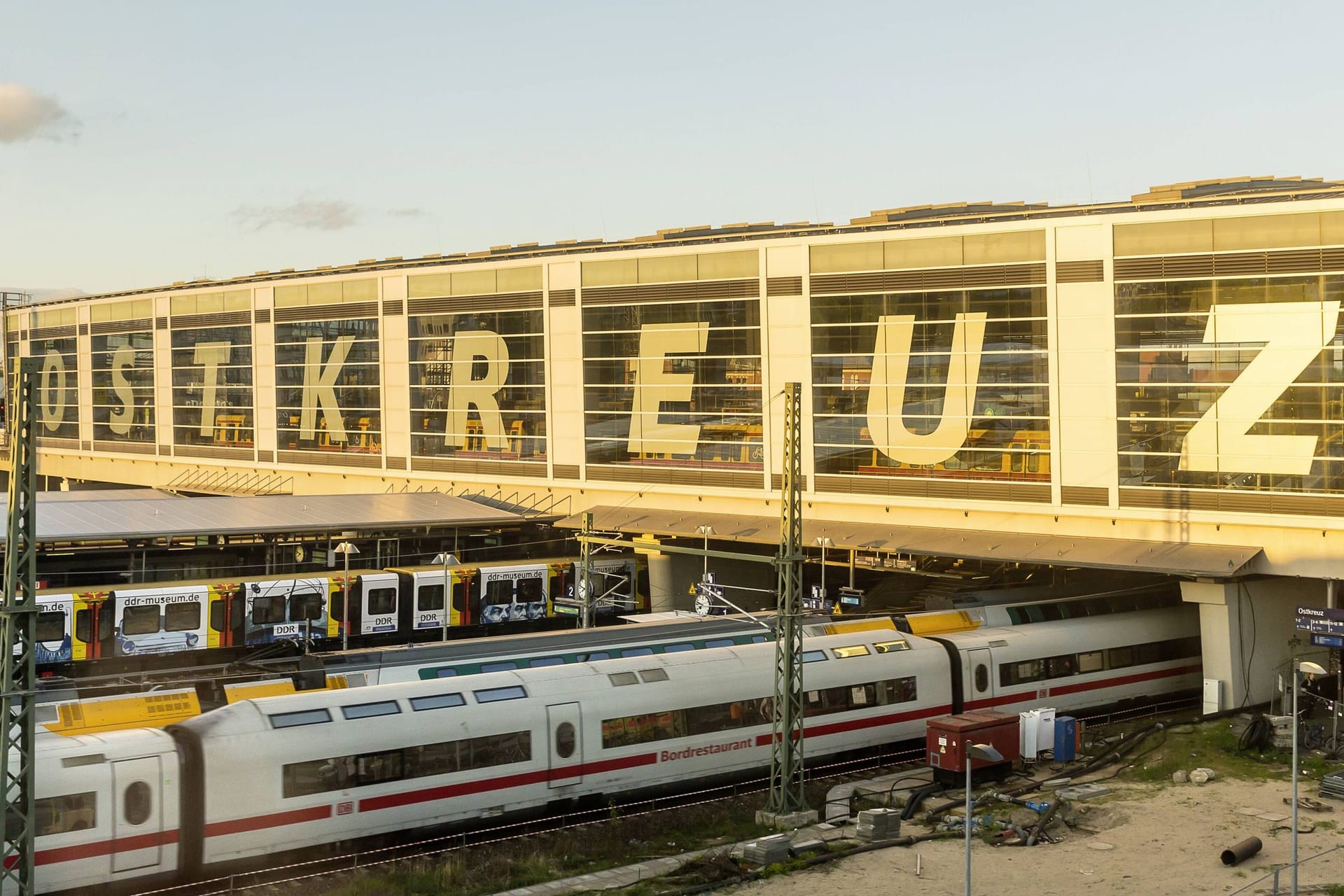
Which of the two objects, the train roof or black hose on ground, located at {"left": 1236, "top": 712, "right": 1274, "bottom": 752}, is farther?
black hose on ground, located at {"left": 1236, "top": 712, "right": 1274, "bottom": 752}

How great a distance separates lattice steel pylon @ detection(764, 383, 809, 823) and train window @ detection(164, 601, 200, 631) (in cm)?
2353

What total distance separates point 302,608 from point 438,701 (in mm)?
22107

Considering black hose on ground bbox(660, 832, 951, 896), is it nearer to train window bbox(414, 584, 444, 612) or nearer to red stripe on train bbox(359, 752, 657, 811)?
red stripe on train bbox(359, 752, 657, 811)

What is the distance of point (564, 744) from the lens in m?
28.7

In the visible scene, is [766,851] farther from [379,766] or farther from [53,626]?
[53,626]

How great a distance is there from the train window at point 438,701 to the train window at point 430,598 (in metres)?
23.5

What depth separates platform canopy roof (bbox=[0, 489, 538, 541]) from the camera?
158 ft

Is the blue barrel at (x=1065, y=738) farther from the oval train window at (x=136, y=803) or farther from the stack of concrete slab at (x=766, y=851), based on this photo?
the oval train window at (x=136, y=803)

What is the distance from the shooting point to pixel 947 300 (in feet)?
155

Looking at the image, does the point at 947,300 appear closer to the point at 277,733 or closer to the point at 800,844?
the point at 800,844

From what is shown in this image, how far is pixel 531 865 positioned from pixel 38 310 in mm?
83921

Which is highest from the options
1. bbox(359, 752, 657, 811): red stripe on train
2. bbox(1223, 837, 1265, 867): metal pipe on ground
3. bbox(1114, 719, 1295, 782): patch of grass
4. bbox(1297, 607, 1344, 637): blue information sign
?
bbox(1297, 607, 1344, 637): blue information sign

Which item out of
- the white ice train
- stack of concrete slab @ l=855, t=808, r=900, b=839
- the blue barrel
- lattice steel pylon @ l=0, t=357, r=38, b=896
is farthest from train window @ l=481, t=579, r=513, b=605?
lattice steel pylon @ l=0, t=357, r=38, b=896

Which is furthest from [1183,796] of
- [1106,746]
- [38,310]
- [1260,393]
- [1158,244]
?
[38,310]
